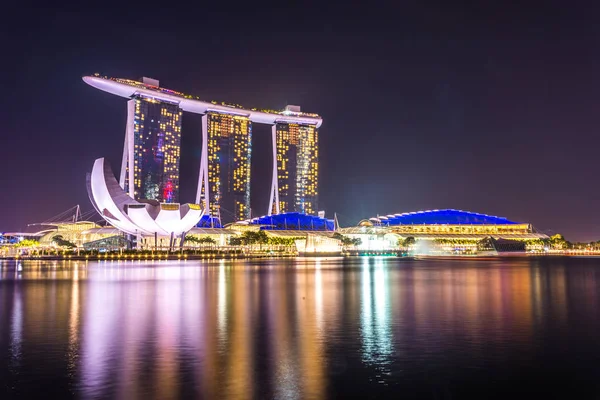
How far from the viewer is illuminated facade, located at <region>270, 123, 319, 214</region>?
152 m

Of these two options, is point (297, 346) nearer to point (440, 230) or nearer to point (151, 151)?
point (151, 151)

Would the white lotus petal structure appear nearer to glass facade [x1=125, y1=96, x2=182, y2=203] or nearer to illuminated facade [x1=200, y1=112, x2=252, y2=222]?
glass facade [x1=125, y1=96, x2=182, y2=203]

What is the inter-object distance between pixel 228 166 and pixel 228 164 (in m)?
0.52

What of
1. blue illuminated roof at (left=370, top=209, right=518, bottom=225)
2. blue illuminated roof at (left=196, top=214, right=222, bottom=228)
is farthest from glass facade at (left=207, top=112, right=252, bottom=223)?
blue illuminated roof at (left=370, top=209, right=518, bottom=225)

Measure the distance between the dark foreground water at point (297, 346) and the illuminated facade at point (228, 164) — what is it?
115 metres

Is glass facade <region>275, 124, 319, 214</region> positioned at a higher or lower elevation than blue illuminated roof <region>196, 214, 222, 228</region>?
higher

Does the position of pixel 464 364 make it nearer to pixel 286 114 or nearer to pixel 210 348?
pixel 210 348

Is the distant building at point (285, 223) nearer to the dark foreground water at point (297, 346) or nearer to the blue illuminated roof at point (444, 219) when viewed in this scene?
the blue illuminated roof at point (444, 219)

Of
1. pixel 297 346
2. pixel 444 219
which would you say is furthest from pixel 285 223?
pixel 297 346

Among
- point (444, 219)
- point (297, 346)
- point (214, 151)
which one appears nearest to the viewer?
point (297, 346)

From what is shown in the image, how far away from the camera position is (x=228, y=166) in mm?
142250

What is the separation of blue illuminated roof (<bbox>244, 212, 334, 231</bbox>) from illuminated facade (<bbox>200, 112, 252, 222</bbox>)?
18035 millimetres

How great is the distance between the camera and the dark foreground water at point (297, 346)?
32.9 ft

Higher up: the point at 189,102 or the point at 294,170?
the point at 189,102
